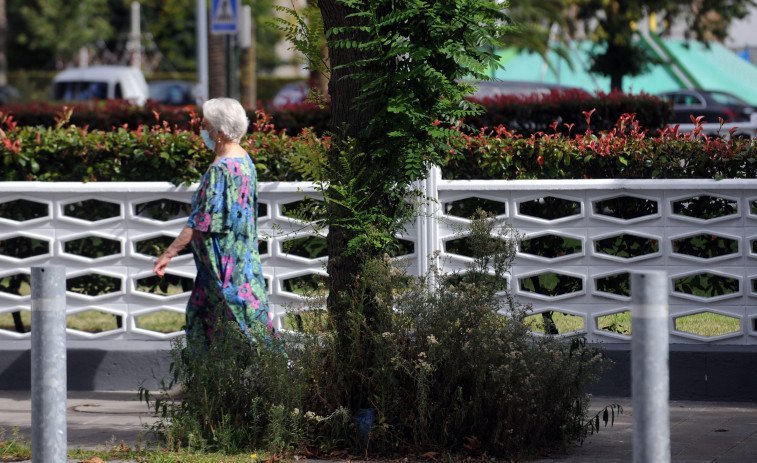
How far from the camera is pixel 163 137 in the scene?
7.25 meters

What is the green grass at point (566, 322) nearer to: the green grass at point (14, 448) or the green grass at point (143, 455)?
the green grass at point (143, 455)

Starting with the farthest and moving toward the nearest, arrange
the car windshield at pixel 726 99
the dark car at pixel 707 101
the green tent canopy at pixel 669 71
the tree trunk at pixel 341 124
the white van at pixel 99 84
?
the white van at pixel 99 84
the green tent canopy at pixel 669 71
the car windshield at pixel 726 99
the dark car at pixel 707 101
the tree trunk at pixel 341 124

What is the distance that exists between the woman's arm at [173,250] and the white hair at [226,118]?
23.0 inches

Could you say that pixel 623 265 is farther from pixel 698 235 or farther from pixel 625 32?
pixel 625 32

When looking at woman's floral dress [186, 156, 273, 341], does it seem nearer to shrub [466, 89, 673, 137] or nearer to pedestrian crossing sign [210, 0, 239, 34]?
shrub [466, 89, 673, 137]

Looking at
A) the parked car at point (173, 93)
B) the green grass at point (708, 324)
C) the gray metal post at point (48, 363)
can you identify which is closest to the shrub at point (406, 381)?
the gray metal post at point (48, 363)

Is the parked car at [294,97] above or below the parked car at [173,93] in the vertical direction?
below

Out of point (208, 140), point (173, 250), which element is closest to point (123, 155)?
point (208, 140)

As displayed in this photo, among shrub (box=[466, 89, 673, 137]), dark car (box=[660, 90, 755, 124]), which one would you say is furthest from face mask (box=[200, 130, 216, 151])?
dark car (box=[660, 90, 755, 124])

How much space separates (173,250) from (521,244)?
7.30 ft

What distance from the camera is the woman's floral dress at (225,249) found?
230 inches

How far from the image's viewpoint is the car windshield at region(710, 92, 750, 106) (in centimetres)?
2345

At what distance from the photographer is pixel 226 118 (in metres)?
5.93

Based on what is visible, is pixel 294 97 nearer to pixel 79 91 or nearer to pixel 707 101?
pixel 79 91
